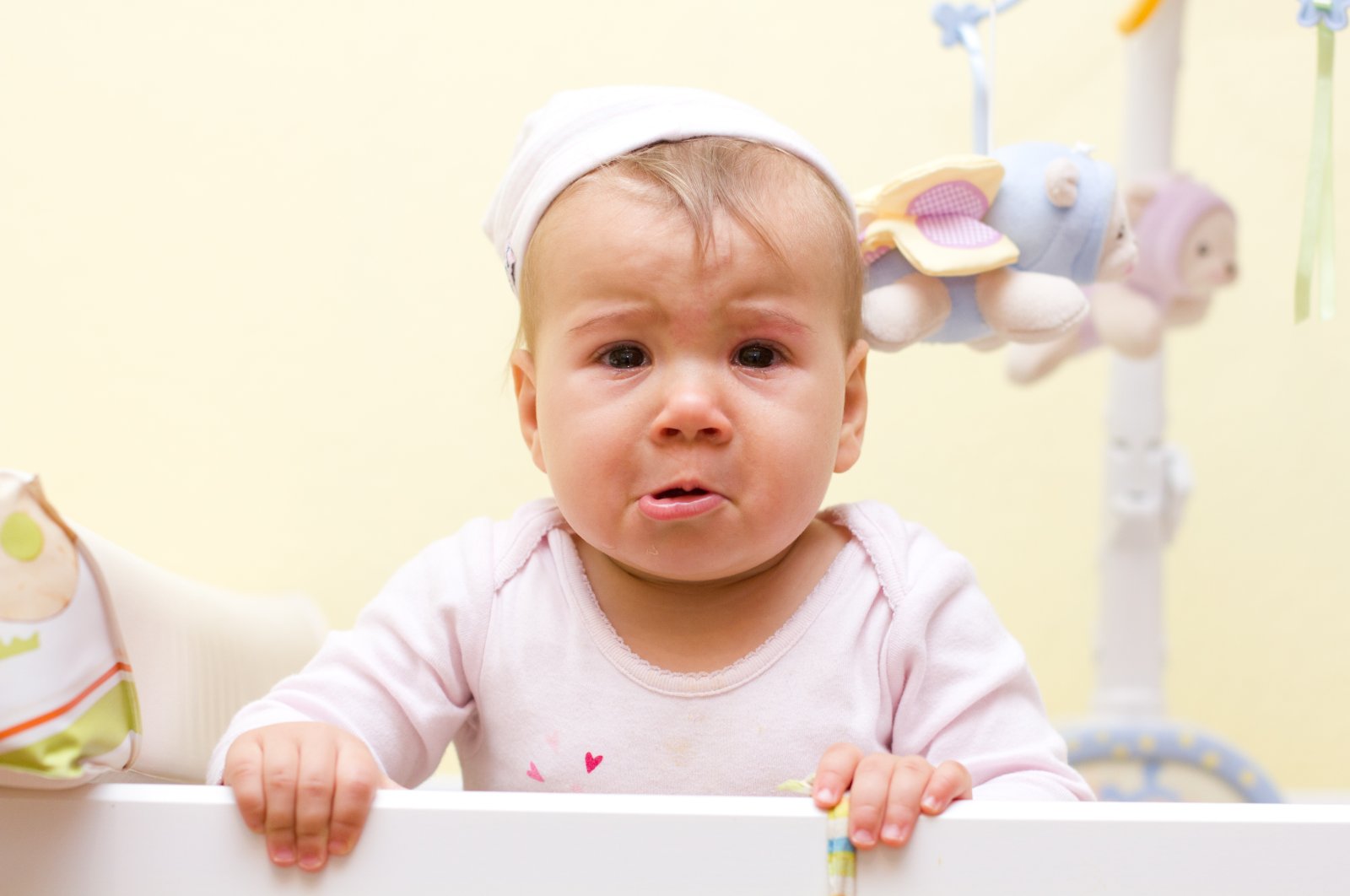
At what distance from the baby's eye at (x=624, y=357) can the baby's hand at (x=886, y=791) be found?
23 centimetres

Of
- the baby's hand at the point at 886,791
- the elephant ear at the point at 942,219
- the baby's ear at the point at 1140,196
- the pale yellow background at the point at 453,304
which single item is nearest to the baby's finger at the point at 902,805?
the baby's hand at the point at 886,791

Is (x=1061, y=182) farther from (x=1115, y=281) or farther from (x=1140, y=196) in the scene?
(x=1140, y=196)

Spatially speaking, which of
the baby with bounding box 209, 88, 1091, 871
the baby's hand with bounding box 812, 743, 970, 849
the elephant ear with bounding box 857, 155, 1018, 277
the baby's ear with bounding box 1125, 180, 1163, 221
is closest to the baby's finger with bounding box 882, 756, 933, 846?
the baby's hand with bounding box 812, 743, 970, 849

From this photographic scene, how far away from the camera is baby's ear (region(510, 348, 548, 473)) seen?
2.56 feet

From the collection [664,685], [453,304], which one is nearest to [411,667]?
[664,685]

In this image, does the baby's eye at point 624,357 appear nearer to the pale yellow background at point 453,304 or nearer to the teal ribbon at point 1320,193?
the teal ribbon at point 1320,193

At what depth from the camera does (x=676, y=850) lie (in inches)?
20.0

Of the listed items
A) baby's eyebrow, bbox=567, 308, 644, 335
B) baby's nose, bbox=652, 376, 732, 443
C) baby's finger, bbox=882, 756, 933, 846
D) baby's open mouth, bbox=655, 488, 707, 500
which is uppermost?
baby's eyebrow, bbox=567, 308, 644, 335

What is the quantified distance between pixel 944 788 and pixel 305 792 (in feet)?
0.82

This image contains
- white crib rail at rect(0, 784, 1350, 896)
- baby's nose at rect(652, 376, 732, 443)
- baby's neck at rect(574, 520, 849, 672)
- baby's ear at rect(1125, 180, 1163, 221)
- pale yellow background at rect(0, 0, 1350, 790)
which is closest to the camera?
white crib rail at rect(0, 784, 1350, 896)

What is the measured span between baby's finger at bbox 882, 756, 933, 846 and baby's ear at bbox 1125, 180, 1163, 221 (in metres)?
0.66

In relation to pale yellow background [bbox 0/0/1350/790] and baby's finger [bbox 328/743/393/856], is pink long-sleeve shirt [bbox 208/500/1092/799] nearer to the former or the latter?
baby's finger [bbox 328/743/393/856]

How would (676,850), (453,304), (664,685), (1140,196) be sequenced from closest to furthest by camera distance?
(676,850) → (664,685) → (1140,196) → (453,304)

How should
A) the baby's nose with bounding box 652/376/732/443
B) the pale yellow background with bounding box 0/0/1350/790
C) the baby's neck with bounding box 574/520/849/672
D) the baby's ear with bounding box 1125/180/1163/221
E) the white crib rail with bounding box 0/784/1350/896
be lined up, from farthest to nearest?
the pale yellow background with bounding box 0/0/1350/790 < the baby's ear with bounding box 1125/180/1163/221 < the baby's neck with bounding box 574/520/849/672 < the baby's nose with bounding box 652/376/732/443 < the white crib rail with bounding box 0/784/1350/896
